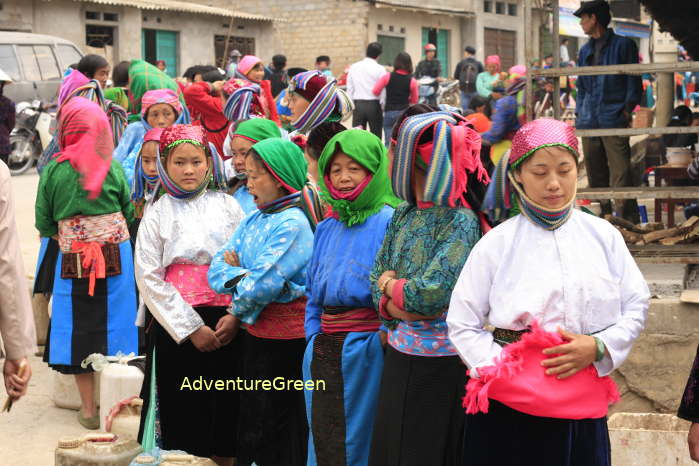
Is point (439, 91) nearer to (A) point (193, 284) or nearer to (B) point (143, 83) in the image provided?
(B) point (143, 83)

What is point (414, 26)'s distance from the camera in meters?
33.1

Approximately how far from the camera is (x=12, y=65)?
17031 millimetres

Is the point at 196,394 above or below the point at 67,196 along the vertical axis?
below

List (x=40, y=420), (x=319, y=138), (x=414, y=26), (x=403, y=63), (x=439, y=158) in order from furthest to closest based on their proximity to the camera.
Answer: (x=414, y=26), (x=403, y=63), (x=40, y=420), (x=319, y=138), (x=439, y=158)

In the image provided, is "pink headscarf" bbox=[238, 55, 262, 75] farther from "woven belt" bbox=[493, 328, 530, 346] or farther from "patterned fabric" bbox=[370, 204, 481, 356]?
"woven belt" bbox=[493, 328, 530, 346]

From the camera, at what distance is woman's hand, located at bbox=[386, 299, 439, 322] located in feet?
10.1

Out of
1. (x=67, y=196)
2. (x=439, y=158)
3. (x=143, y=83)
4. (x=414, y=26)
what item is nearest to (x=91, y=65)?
(x=143, y=83)

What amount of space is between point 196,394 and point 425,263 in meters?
1.47

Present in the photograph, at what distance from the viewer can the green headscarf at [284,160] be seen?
3914mm

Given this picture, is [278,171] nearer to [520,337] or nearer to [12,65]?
[520,337]

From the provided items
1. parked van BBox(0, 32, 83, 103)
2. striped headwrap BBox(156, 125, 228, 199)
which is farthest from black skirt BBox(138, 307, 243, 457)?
Result: parked van BBox(0, 32, 83, 103)

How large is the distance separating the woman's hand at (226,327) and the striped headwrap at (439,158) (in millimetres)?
1111

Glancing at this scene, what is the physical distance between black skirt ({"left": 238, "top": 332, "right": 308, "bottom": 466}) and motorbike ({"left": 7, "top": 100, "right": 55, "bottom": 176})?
39.4 feet

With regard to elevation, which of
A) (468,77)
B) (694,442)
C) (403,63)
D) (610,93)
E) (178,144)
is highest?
(468,77)
